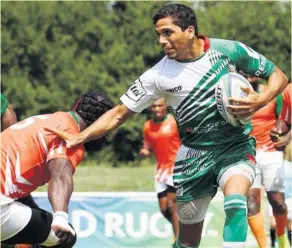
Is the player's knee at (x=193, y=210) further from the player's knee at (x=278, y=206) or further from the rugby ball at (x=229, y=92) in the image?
the player's knee at (x=278, y=206)

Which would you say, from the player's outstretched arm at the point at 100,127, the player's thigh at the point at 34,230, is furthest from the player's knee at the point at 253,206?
the player's thigh at the point at 34,230

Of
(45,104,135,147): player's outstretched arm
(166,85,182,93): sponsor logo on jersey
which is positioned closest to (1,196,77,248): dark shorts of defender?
(45,104,135,147): player's outstretched arm

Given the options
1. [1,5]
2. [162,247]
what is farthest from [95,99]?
[1,5]

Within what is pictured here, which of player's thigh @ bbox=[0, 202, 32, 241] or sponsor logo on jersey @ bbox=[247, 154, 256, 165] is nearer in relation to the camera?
player's thigh @ bbox=[0, 202, 32, 241]

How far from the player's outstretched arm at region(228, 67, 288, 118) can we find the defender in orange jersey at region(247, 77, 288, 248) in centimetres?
323

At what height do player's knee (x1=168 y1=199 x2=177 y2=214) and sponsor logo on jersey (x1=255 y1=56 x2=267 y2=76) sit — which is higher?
sponsor logo on jersey (x1=255 y1=56 x2=267 y2=76)

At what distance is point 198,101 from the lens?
719cm

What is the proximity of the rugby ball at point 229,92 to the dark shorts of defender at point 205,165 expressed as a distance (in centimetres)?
25

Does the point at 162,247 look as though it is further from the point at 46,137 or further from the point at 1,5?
the point at 1,5

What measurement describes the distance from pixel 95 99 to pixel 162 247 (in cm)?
512

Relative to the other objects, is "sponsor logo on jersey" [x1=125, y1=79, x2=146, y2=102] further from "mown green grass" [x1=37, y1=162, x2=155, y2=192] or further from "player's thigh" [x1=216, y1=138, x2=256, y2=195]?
"mown green grass" [x1=37, y1=162, x2=155, y2=192]

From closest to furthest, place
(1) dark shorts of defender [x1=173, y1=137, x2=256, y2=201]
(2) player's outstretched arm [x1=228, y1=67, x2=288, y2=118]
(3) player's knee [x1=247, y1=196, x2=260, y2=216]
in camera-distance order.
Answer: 1. (2) player's outstretched arm [x1=228, y1=67, x2=288, y2=118]
2. (1) dark shorts of defender [x1=173, y1=137, x2=256, y2=201]
3. (3) player's knee [x1=247, y1=196, x2=260, y2=216]

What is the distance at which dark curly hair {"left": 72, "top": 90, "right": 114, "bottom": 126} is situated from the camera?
750 cm

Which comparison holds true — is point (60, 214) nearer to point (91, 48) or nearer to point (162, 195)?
point (162, 195)
